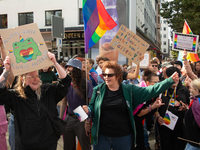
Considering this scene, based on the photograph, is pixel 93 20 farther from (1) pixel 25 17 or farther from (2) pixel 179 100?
(1) pixel 25 17

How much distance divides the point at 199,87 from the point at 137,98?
93 centimetres

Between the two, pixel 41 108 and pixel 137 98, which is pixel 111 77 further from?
pixel 41 108

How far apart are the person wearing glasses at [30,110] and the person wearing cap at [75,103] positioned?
101cm

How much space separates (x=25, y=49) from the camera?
2.46 m

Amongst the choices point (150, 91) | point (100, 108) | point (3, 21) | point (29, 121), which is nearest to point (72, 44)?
point (3, 21)

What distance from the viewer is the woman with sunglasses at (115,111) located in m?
2.91

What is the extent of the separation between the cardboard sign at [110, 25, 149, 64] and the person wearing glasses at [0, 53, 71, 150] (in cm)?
161

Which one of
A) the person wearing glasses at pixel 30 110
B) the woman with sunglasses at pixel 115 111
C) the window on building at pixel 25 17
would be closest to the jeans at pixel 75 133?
the woman with sunglasses at pixel 115 111

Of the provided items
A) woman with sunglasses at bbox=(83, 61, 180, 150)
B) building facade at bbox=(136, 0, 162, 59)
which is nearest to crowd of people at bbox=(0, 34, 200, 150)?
woman with sunglasses at bbox=(83, 61, 180, 150)

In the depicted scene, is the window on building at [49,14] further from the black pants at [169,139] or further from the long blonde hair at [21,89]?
the long blonde hair at [21,89]

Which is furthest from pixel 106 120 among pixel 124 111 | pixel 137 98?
pixel 137 98

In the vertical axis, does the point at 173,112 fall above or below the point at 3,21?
below

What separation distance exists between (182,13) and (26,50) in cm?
1558

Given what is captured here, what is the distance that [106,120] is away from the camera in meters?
2.96
